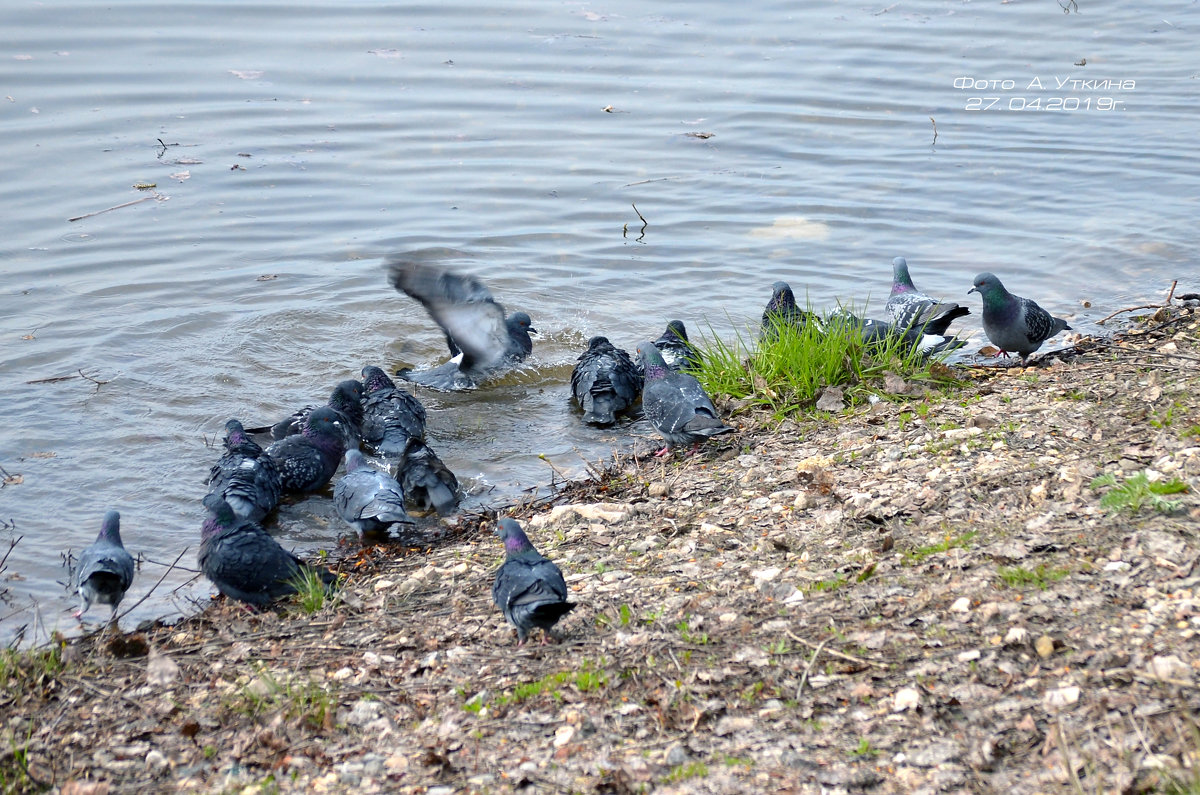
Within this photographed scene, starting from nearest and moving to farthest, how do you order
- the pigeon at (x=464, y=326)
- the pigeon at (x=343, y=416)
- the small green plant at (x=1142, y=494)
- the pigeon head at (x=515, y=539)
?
the small green plant at (x=1142, y=494) → the pigeon head at (x=515, y=539) → the pigeon at (x=343, y=416) → the pigeon at (x=464, y=326)

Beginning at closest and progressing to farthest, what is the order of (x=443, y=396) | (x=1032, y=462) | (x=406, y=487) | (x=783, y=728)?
(x=783, y=728), (x=1032, y=462), (x=406, y=487), (x=443, y=396)

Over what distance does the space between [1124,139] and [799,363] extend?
32.8 feet

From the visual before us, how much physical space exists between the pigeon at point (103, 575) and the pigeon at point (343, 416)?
7.00ft

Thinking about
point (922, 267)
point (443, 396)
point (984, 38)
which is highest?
point (984, 38)

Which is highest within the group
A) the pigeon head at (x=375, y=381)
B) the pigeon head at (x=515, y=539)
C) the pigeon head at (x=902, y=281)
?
the pigeon head at (x=902, y=281)

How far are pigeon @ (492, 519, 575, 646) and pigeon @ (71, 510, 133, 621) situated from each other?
231cm

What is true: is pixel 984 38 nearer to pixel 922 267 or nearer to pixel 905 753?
pixel 922 267

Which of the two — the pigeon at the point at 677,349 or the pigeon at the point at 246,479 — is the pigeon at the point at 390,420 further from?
the pigeon at the point at 677,349

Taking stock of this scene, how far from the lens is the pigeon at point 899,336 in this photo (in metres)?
7.63

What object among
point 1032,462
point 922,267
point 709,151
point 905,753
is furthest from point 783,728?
point 709,151

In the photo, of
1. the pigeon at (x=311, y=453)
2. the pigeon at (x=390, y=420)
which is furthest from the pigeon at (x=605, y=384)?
the pigeon at (x=311, y=453)

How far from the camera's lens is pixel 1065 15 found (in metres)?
20.0

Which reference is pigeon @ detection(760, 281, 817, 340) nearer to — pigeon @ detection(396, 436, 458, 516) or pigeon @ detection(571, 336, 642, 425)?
pigeon @ detection(571, 336, 642, 425)

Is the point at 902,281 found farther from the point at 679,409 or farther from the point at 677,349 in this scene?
the point at 679,409
